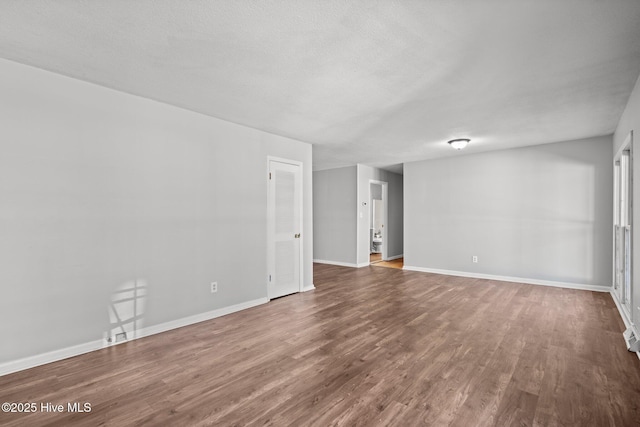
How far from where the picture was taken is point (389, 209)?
29.2 ft

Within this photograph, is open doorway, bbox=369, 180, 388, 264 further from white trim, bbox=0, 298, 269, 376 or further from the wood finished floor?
white trim, bbox=0, 298, 269, 376

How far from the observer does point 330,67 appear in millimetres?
2670

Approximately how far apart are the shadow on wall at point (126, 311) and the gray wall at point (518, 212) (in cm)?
565

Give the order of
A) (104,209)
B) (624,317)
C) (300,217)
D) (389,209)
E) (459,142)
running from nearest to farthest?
(104,209) < (624,317) < (459,142) < (300,217) < (389,209)

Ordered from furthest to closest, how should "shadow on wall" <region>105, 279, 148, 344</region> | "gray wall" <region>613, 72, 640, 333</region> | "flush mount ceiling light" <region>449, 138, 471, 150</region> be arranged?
"flush mount ceiling light" <region>449, 138, 471, 150</region> → "shadow on wall" <region>105, 279, 148, 344</region> → "gray wall" <region>613, 72, 640, 333</region>

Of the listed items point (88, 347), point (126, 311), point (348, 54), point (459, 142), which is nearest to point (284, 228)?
point (126, 311)

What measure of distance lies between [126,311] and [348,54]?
10.7 ft

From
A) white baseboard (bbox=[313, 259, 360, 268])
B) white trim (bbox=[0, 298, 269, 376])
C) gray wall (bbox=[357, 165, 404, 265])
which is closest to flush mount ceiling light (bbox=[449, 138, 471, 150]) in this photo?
gray wall (bbox=[357, 165, 404, 265])

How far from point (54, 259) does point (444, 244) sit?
6470mm

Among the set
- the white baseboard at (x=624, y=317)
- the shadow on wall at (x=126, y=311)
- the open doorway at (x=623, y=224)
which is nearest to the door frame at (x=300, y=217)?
Result: the shadow on wall at (x=126, y=311)

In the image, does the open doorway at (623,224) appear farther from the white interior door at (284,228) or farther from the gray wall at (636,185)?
the white interior door at (284,228)

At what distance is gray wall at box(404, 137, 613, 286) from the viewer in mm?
5191

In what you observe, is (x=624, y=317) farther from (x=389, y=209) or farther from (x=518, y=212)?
(x=389, y=209)

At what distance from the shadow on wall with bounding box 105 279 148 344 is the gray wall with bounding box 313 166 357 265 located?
523 centimetres
